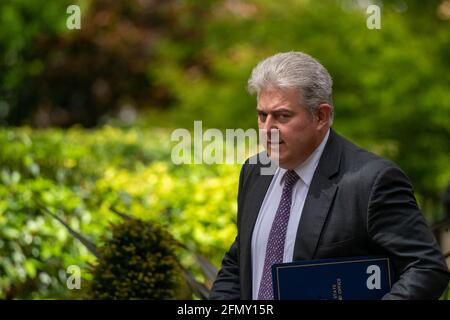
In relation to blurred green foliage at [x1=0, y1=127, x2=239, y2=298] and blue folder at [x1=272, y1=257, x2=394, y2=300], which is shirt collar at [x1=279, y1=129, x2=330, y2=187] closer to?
blue folder at [x1=272, y1=257, x2=394, y2=300]

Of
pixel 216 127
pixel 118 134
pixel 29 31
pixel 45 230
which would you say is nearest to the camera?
pixel 45 230

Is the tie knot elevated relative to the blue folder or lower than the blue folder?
elevated

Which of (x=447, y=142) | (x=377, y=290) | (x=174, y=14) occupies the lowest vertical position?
(x=377, y=290)

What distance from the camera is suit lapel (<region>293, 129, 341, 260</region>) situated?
10.1 feet

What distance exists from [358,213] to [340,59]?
30.7 ft

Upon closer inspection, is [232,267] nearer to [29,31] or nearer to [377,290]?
[377,290]

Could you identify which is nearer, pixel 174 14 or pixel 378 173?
pixel 378 173

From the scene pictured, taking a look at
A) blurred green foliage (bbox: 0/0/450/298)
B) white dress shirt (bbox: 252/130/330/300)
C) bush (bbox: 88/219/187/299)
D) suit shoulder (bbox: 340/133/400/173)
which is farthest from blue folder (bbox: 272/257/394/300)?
blurred green foliage (bbox: 0/0/450/298)

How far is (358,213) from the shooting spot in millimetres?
3037

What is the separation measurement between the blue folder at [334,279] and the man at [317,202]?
0.21ft

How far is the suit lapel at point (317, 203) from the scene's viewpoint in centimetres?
309

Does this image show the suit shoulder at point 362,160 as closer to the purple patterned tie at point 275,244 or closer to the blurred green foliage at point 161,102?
the purple patterned tie at point 275,244

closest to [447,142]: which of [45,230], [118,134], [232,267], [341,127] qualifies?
[341,127]

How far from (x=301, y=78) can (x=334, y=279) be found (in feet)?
2.15
